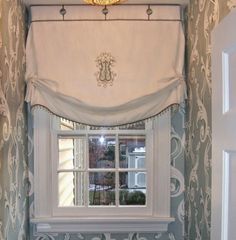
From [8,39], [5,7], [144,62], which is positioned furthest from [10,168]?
[144,62]

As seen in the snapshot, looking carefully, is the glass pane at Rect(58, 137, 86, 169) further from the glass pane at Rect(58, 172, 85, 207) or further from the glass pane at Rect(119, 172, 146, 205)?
the glass pane at Rect(119, 172, 146, 205)

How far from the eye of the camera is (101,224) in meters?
2.29

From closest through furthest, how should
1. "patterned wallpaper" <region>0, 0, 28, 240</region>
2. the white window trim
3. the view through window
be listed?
"patterned wallpaper" <region>0, 0, 28, 240</region>, the white window trim, the view through window

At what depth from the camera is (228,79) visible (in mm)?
1184

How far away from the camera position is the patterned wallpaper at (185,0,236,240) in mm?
1740

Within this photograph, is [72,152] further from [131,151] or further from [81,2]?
[81,2]

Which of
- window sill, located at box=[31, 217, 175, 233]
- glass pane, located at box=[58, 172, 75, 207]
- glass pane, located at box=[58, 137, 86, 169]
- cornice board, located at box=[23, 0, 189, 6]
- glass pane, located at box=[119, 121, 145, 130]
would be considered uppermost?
cornice board, located at box=[23, 0, 189, 6]

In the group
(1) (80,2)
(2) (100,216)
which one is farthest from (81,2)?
(2) (100,216)

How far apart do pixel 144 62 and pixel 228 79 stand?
3.55 feet

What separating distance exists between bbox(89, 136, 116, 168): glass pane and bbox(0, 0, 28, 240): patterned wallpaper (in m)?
0.44

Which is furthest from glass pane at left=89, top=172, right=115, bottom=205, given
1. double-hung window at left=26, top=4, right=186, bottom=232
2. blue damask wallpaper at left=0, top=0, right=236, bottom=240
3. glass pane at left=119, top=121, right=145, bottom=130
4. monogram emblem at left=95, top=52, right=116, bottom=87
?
monogram emblem at left=95, top=52, right=116, bottom=87

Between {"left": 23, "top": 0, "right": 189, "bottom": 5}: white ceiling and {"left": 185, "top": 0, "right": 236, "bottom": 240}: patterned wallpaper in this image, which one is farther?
{"left": 23, "top": 0, "right": 189, "bottom": 5}: white ceiling

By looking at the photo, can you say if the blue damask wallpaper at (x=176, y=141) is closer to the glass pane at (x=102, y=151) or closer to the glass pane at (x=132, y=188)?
the glass pane at (x=132, y=188)

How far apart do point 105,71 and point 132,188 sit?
32.1 inches
